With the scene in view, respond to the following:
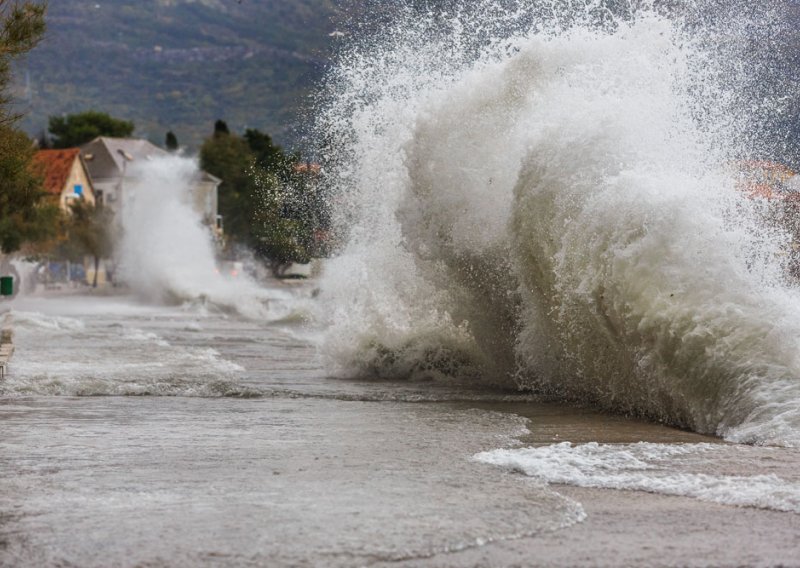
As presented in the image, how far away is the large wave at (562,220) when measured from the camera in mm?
12203

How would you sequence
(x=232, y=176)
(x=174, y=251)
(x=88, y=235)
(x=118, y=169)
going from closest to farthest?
(x=174, y=251) < (x=88, y=235) < (x=232, y=176) < (x=118, y=169)

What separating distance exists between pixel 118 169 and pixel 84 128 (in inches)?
735

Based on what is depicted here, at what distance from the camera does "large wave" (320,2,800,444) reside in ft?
40.0

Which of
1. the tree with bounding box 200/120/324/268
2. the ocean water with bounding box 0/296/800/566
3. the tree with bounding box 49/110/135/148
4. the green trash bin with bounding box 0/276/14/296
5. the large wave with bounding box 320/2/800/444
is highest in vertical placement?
the tree with bounding box 49/110/135/148

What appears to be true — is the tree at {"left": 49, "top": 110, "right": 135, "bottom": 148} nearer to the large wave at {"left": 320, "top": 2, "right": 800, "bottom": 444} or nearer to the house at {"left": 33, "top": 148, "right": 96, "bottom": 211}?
the house at {"left": 33, "top": 148, "right": 96, "bottom": 211}

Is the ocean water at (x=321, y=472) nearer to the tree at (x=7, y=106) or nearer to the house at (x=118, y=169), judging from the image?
the tree at (x=7, y=106)

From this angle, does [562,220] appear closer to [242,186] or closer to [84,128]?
[242,186]

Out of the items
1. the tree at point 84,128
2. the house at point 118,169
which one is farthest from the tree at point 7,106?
the tree at point 84,128

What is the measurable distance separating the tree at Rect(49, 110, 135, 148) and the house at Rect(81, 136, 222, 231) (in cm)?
755

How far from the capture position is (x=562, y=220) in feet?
47.2

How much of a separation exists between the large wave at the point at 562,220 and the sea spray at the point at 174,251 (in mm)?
27126

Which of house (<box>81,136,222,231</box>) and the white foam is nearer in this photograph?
the white foam

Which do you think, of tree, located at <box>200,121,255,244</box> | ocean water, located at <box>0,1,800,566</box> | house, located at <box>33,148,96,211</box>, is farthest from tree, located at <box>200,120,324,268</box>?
ocean water, located at <box>0,1,800,566</box>

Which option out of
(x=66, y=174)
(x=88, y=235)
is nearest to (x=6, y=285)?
(x=88, y=235)
